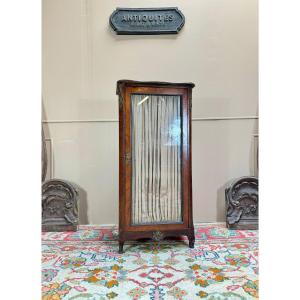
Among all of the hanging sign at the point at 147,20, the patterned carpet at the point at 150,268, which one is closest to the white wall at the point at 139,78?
the hanging sign at the point at 147,20

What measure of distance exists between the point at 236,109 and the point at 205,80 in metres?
0.41

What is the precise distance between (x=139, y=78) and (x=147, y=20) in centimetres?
54

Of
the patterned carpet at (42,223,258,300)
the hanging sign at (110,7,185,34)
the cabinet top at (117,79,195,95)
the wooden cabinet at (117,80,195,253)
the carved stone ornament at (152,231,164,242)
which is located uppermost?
the hanging sign at (110,7,185,34)

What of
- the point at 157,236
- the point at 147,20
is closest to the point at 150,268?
the point at 157,236

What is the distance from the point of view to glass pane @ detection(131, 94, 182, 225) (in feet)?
6.04

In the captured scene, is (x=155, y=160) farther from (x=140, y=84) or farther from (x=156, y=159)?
(x=140, y=84)

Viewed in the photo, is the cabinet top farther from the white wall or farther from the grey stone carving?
the grey stone carving

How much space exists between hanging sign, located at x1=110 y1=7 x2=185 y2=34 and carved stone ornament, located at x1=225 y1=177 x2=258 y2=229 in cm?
153

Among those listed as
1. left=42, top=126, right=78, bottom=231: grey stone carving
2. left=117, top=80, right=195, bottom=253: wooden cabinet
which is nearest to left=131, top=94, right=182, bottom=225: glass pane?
left=117, top=80, right=195, bottom=253: wooden cabinet

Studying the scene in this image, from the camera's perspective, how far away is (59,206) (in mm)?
2246

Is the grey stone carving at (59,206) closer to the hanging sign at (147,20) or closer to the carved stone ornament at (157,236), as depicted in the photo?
the carved stone ornament at (157,236)
